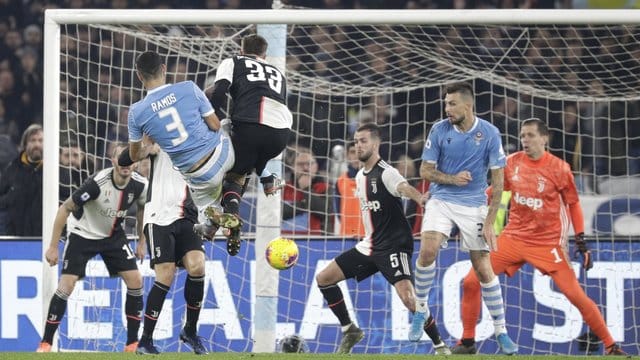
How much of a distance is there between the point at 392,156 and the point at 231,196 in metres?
4.39

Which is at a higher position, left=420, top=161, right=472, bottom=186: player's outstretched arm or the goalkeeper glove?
left=420, top=161, right=472, bottom=186: player's outstretched arm

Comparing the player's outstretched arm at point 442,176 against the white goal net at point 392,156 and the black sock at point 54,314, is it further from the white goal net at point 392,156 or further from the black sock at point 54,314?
the black sock at point 54,314

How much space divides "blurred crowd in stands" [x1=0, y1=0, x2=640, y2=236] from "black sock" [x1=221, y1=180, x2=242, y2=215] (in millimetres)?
2870

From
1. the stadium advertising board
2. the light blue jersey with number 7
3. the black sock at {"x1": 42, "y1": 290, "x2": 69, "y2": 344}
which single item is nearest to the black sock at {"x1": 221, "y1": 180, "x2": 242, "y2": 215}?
the light blue jersey with number 7

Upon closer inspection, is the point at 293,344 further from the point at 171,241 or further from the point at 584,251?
the point at 584,251

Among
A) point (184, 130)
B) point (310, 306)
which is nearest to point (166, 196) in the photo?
point (184, 130)

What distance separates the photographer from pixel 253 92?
8.52 meters

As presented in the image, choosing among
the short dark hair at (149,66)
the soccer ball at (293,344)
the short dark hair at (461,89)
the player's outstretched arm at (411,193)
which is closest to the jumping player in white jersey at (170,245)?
the short dark hair at (149,66)

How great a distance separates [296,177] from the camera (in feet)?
39.0

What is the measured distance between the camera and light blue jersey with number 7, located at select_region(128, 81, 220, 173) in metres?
8.34

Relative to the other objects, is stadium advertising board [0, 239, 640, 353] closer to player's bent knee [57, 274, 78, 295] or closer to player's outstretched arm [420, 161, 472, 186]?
player's bent knee [57, 274, 78, 295]

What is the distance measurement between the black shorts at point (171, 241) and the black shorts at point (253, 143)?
73 centimetres

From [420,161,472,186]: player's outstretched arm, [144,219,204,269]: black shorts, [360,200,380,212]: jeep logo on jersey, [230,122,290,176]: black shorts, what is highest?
[230,122,290,176]: black shorts

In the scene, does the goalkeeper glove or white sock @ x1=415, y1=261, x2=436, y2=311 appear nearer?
white sock @ x1=415, y1=261, x2=436, y2=311
